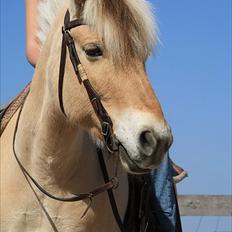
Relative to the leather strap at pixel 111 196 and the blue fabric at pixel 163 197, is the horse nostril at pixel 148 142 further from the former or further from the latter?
the blue fabric at pixel 163 197

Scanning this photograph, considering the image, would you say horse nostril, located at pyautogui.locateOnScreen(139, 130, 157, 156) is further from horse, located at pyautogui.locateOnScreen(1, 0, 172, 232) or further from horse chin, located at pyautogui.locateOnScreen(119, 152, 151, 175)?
horse chin, located at pyautogui.locateOnScreen(119, 152, 151, 175)

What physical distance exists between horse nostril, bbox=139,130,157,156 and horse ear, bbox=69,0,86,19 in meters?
0.85

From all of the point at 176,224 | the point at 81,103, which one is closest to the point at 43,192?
the point at 81,103

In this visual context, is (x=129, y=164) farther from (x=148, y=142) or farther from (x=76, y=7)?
(x=76, y=7)

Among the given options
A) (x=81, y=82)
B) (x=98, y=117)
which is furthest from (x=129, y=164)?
(x=81, y=82)

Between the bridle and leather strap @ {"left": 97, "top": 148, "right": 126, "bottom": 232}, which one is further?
leather strap @ {"left": 97, "top": 148, "right": 126, "bottom": 232}

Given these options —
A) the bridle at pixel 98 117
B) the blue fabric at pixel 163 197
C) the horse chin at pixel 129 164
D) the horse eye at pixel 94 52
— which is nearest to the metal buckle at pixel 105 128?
the bridle at pixel 98 117

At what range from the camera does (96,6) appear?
3.04 metres

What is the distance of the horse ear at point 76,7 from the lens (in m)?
3.15

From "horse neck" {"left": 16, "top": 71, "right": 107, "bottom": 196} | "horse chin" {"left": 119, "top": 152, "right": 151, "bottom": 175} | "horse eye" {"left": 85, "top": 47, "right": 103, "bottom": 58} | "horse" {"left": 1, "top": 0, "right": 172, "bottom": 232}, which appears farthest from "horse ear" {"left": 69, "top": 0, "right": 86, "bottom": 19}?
"horse chin" {"left": 119, "top": 152, "right": 151, "bottom": 175}

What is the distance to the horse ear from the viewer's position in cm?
315

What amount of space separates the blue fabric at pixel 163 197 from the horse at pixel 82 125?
13.3 inches

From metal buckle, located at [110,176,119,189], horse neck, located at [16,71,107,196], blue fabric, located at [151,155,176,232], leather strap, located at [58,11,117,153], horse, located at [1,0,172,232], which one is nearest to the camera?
horse, located at [1,0,172,232]

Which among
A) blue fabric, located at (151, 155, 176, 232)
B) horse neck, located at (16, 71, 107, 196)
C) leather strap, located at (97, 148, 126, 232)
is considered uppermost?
horse neck, located at (16, 71, 107, 196)
